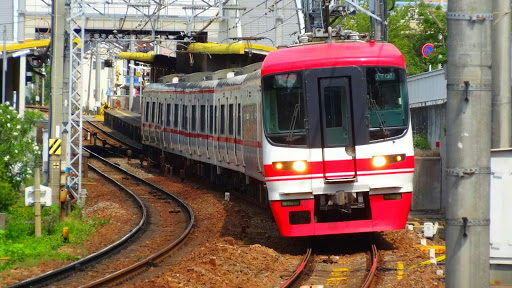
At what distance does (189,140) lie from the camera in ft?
84.1

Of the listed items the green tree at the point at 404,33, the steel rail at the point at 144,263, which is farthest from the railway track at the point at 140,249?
Result: the green tree at the point at 404,33

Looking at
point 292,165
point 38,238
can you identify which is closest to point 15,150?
point 38,238

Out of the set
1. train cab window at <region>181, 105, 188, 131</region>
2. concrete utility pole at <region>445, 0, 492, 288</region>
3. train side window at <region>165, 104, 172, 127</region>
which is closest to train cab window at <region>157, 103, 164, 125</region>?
train side window at <region>165, 104, 172, 127</region>

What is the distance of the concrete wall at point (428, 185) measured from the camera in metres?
16.9

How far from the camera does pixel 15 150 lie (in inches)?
742

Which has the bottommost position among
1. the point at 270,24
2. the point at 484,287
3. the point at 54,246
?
the point at 54,246

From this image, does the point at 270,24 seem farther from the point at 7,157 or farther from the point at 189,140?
the point at 7,157

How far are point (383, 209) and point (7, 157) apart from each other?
9.29 meters

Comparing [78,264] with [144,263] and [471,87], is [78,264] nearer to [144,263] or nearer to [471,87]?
[144,263]

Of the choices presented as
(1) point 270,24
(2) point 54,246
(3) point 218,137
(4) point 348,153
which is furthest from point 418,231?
(1) point 270,24

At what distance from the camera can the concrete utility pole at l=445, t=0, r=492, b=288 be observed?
16.1ft

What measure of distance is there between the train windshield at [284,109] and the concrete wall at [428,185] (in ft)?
17.3

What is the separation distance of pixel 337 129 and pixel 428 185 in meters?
5.31

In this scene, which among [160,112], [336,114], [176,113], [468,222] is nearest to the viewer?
[468,222]
